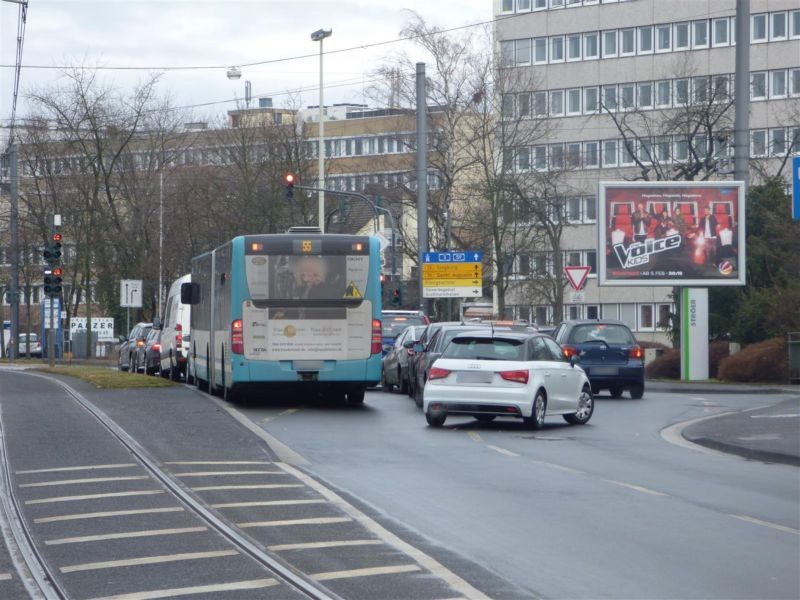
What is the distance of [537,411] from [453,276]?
27.0m

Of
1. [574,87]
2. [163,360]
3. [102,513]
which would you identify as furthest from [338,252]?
[574,87]

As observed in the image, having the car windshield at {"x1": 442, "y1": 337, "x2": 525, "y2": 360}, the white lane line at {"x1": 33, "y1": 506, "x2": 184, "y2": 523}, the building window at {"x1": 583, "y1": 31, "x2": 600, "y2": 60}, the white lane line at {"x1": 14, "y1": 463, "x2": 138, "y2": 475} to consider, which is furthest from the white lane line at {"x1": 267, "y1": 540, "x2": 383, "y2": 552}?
the building window at {"x1": 583, "y1": 31, "x2": 600, "y2": 60}

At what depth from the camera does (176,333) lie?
36250 mm

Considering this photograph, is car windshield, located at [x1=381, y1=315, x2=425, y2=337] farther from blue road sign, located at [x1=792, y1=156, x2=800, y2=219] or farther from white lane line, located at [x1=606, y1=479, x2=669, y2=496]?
white lane line, located at [x1=606, y1=479, x2=669, y2=496]

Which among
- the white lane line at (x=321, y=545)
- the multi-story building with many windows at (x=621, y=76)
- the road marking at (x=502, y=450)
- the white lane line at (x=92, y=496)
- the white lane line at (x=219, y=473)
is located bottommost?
the white lane line at (x=321, y=545)

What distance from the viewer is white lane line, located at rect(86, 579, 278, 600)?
27.1ft

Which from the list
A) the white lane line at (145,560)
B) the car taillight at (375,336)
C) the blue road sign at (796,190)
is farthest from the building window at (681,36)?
the white lane line at (145,560)

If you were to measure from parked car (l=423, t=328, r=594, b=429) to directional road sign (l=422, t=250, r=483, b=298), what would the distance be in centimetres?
2565

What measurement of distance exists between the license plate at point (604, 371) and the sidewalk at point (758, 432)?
305 centimetres

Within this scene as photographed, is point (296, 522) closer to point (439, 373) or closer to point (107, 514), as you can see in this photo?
point (107, 514)

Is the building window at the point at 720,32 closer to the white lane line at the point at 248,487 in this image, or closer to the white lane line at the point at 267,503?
the white lane line at the point at 248,487

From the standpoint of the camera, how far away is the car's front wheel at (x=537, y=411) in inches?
825

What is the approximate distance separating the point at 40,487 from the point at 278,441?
210 inches

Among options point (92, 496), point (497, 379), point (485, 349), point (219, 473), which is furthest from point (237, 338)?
point (92, 496)
